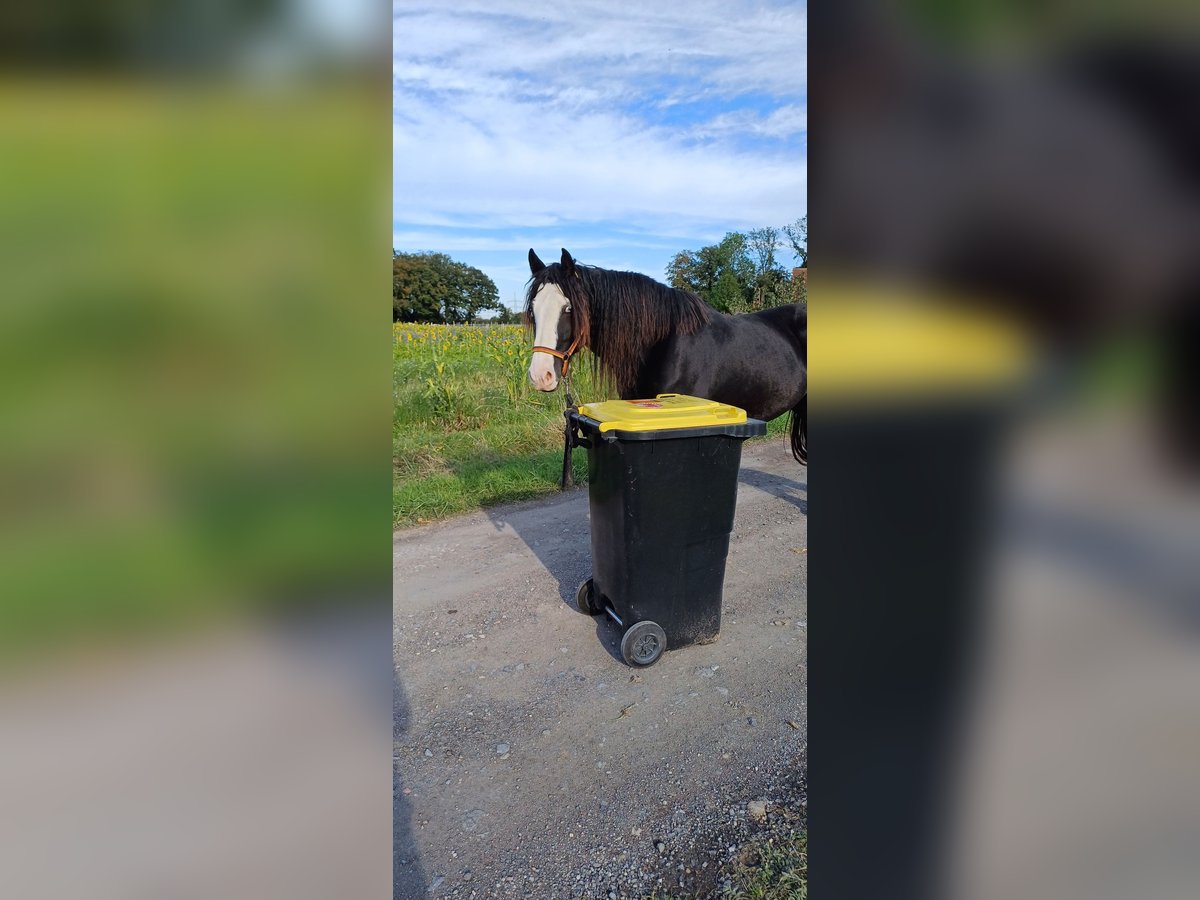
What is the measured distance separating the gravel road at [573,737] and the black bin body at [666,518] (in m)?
0.26

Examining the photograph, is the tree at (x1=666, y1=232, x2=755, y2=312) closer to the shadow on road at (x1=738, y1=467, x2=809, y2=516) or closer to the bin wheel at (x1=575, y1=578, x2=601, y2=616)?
the shadow on road at (x1=738, y1=467, x2=809, y2=516)

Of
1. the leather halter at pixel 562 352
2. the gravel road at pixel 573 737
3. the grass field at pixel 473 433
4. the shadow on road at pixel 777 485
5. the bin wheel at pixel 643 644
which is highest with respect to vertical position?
the leather halter at pixel 562 352

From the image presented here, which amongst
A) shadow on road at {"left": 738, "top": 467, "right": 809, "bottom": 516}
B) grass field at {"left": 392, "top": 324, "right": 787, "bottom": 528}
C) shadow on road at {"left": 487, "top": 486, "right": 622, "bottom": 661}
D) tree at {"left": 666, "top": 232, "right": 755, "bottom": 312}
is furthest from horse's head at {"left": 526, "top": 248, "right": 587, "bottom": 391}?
tree at {"left": 666, "top": 232, "right": 755, "bottom": 312}

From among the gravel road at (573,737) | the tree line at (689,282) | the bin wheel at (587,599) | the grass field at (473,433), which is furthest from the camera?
the tree line at (689,282)

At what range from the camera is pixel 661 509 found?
123 inches

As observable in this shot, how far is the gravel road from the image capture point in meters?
2.11

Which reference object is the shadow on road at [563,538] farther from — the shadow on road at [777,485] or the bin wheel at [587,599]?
the shadow on road at [777,485]

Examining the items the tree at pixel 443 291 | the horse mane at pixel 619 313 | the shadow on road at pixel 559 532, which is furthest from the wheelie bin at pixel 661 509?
the tree at pixel 443 291

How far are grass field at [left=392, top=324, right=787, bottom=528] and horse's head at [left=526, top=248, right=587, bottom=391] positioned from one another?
2.06 ft

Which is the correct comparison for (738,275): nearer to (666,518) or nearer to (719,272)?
(719,272)
